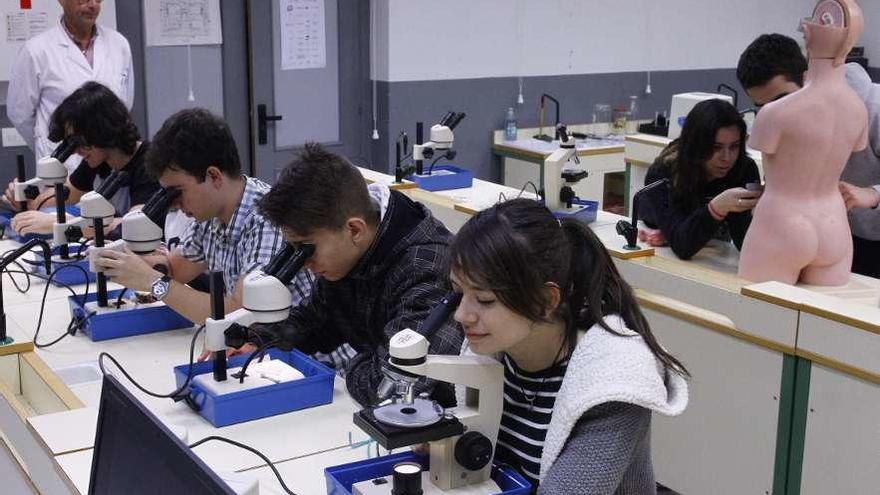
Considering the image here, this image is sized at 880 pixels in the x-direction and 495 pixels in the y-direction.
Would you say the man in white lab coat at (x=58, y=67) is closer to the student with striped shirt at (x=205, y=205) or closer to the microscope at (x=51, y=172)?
the microscope at (x=51, y=172)

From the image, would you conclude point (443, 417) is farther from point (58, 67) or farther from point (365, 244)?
point (58, 67)

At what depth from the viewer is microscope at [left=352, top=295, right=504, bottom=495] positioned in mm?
1459

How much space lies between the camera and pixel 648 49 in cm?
667

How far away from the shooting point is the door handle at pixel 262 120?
17.9 ft

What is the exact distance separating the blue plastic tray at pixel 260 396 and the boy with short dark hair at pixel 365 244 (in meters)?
0.08

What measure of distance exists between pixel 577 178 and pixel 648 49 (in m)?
3.50

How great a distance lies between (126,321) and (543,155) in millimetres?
3704

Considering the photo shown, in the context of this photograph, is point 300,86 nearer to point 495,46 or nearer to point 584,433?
point 495,46

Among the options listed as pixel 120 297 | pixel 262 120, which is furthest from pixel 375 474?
pixel 262 120

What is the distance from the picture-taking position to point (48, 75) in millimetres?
4504

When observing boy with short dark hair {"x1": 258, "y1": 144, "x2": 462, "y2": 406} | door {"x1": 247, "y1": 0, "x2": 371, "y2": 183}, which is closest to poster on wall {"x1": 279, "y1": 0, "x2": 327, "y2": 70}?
door {"x1": 247, "y1": 0, "x2": 371, "y2": 183}

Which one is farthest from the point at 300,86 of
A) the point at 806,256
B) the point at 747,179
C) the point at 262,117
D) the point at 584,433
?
the point at 584,433

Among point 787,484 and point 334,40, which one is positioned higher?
point 334,40

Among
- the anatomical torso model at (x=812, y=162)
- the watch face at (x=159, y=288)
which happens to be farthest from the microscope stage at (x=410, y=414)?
the anatomical torso model at (x=812, y=162)
